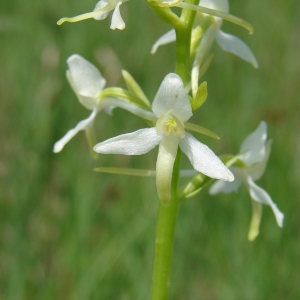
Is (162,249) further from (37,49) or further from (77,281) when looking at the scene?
(37,49)

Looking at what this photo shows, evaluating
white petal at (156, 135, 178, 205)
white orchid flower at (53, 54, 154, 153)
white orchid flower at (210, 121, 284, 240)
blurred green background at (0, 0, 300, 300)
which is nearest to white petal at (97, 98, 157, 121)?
white orchid flower at (53, 54, 154, 153)

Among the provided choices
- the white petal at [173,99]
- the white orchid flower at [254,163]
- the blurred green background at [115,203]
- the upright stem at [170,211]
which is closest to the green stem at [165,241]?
the upright stem at [170,211]

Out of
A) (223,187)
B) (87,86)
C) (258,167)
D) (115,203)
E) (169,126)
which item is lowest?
(115,203)

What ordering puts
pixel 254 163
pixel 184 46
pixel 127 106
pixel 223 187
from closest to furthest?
pixel 184 46, pixel 127 106, pixel 254 163, pixel 223 187

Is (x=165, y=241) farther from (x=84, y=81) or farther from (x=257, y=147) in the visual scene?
(x=84, y=81)

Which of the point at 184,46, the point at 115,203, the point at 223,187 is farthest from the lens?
the point at 115,203

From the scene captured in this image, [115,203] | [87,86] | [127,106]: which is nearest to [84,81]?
[87,86]

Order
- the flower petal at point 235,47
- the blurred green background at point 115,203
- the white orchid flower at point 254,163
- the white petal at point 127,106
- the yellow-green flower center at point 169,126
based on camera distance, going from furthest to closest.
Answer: the blurred green background at point 115,203, the flower petal at point 235,47, the white orchid flower at point 254,163, the white petal at point 127,106, the yellow-green flower center at point 169,126

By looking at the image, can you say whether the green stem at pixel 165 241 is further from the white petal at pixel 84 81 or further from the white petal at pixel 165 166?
the white petal at pixel 84 81
